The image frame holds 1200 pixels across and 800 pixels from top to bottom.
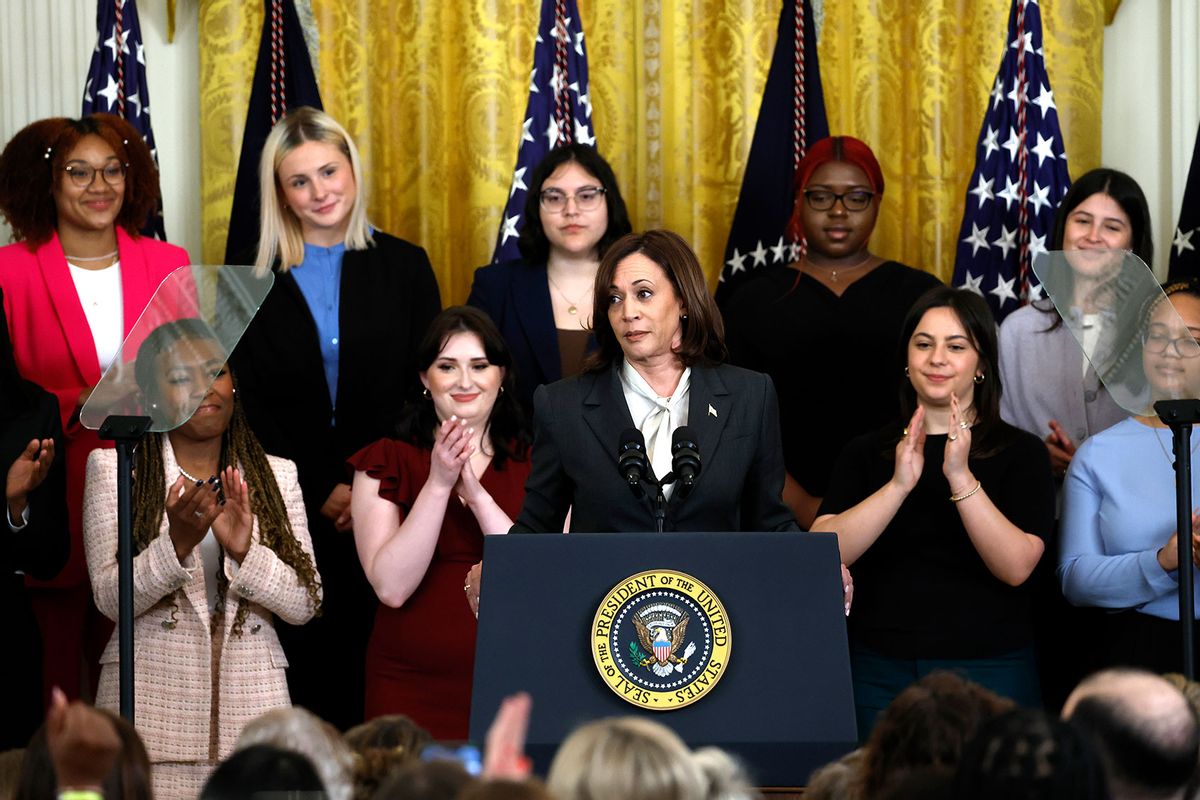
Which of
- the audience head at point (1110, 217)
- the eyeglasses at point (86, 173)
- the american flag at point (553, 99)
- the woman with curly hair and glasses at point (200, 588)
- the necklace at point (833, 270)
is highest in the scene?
the american flag at point (553, 99)

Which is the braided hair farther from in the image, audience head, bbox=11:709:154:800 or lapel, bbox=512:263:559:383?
audience head, bbox=11:709:154:800

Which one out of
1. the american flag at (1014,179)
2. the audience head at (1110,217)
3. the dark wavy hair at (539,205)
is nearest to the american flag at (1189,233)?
the american flag at (1014,179)

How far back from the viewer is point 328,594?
543cm

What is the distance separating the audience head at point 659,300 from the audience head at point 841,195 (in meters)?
1.51

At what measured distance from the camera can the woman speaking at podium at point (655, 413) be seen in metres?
3.87

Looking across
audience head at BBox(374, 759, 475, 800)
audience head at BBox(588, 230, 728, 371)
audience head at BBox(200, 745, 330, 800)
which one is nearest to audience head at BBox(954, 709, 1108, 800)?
audience head at BBox(374, 759, 475, 800)

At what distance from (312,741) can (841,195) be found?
3.50 meters

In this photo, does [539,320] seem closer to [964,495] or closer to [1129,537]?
[964,495]

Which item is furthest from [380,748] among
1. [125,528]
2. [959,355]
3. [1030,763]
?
[959,355]

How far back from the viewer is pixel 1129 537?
4.61 m

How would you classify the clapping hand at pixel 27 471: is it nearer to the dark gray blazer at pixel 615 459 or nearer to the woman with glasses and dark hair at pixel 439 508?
the woman with glasses and dark hair at pixel 439 508

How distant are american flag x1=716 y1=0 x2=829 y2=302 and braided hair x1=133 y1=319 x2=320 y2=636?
2.07 meters

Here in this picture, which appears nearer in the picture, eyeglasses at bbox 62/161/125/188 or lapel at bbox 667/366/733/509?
lapel at bbox 667/366/733/509

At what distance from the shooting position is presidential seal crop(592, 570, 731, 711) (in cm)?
Answer: 316
